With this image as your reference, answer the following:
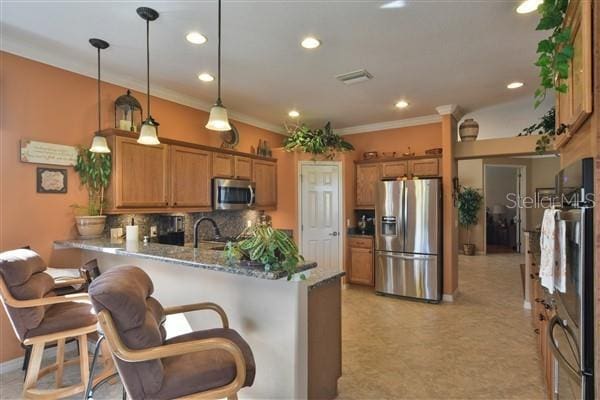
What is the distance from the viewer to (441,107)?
4.69 meters

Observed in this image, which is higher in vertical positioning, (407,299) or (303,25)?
(303,25)

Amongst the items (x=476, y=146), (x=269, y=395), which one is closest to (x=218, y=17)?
(x=269, y=395)

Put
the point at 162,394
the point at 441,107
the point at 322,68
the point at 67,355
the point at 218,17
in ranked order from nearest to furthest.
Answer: the point at 162,394 < the point at 218,17 < the point at 67,355 < the point at 322,68 < the point at 441,107

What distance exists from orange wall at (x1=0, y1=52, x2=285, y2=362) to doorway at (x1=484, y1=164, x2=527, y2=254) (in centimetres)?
990

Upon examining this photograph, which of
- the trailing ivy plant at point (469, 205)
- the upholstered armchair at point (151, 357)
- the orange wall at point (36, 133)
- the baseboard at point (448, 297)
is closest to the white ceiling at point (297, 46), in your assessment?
the orange wall at point (36, 133)

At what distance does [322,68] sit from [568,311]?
285 centimetres

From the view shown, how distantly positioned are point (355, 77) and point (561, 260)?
272 cm

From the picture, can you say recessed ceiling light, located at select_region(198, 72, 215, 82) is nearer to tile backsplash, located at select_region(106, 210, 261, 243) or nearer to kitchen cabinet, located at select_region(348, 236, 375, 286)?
tile backsplash, located at select_region(106, 210, 261, 243)

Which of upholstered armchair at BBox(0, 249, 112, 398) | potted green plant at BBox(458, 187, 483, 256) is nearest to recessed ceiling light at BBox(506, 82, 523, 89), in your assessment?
upholstered armchair at BBox(0, 249, 112, 398)

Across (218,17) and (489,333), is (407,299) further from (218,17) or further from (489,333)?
(218,17)

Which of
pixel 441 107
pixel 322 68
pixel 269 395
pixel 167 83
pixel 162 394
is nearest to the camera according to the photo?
pixel 162 394

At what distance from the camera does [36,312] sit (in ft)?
6.72

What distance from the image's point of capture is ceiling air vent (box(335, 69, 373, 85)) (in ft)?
11.4

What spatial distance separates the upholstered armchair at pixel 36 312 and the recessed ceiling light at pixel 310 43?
8.49 feet
